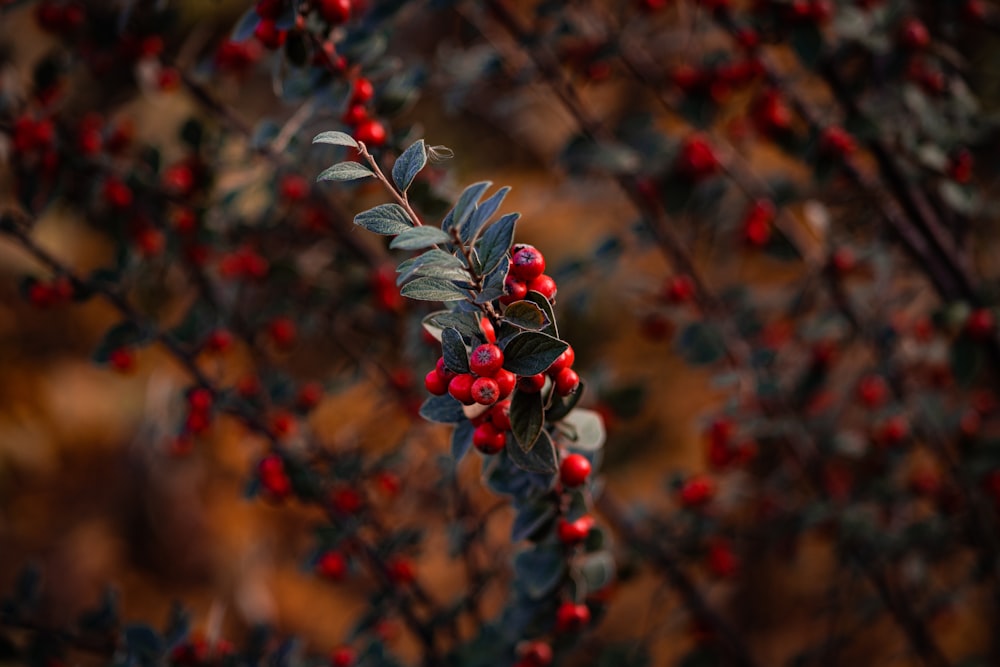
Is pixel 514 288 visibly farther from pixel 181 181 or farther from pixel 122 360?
pixel 181 181

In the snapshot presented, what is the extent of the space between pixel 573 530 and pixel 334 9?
718 mm

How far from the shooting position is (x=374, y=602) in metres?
1.27

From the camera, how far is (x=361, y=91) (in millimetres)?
1016

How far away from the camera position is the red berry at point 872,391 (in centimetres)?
177

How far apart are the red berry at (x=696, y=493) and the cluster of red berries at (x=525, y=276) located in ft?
2.83

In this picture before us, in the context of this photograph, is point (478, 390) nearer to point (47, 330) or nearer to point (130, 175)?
point (130, 175)

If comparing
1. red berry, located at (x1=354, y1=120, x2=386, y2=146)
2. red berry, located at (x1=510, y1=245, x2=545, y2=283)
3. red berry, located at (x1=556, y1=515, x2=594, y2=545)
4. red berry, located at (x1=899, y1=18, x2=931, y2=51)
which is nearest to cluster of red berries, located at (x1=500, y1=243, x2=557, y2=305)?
red berry, located at (x1=510, y1=245, x2=545, y2=283)

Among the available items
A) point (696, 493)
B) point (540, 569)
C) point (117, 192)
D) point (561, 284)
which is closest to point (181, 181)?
point (117, 192)

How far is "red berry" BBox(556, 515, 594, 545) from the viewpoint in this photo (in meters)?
0.85

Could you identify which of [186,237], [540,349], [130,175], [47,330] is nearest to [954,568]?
[540,349]

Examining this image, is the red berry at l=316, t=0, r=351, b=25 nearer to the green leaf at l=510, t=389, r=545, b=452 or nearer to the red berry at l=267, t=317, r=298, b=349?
the green leaf at l=510, t=389, r=545, b=452

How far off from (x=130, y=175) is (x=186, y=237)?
15 centimetres

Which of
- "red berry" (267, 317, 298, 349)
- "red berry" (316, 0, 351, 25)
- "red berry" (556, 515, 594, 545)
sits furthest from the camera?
"red berry" (267, 317, 298, 349)

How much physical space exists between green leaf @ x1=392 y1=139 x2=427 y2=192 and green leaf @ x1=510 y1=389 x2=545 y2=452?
0.23 m
